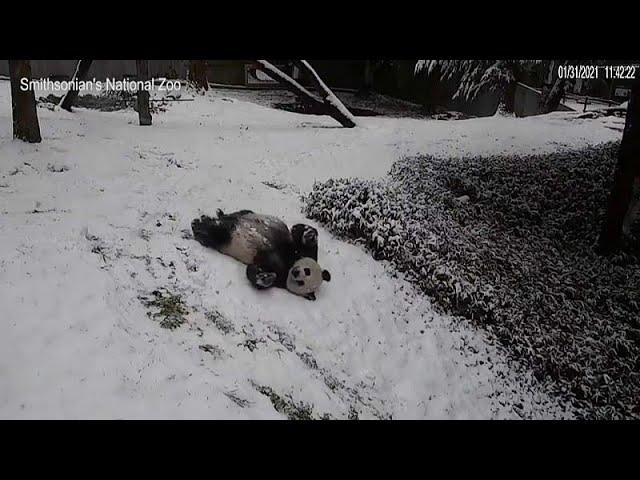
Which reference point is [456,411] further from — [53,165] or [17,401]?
[53,165]

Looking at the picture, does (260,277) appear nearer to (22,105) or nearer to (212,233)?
(212,233)

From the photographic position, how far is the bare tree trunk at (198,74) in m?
14.9

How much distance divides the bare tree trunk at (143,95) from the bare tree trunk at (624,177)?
8.85 metres

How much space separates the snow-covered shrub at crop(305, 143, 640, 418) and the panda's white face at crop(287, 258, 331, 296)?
1306 mm

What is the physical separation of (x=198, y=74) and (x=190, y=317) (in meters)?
12.8

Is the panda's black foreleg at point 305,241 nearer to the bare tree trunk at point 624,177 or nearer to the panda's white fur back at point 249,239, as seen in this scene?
the panda's white fur back at point 249,239

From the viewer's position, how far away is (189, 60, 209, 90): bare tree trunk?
14867 millimetres

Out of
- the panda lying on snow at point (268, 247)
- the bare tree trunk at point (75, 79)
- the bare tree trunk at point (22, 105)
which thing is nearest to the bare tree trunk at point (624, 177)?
the panda lying on snow at point (268, 247)

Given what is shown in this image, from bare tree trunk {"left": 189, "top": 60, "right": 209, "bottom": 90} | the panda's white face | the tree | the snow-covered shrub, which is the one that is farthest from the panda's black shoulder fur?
bare tree trunk {"left": 189, "top": 60, "right": 209, "bottom": 90}

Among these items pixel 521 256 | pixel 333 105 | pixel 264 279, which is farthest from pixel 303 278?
pixel 333 105

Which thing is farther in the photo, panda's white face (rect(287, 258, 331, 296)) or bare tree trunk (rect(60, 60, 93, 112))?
bare tree trunk (rect(60, 60, 93, 112))

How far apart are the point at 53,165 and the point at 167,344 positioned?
16.1 feet

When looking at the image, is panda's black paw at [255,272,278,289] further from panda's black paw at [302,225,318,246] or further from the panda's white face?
panda's black paw at [302,225,318,246]

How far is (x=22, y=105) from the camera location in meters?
7.57
